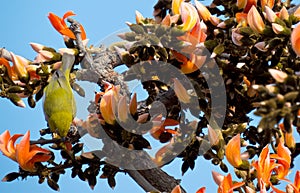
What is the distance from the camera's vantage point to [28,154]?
3.89 feet

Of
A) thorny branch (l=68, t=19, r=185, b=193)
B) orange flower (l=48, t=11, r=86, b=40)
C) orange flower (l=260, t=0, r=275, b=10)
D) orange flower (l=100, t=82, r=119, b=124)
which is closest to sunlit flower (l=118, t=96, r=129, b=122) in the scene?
orange flower (l=100, t=82, r=119, b=124)

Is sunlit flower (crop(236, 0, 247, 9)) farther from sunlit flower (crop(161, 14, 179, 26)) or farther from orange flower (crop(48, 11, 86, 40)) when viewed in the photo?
orange flower (crop(48, 11, 86, 40))

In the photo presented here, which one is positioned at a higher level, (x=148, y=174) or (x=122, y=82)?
(x=122, y=82)

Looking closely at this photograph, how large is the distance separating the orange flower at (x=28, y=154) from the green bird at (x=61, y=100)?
0.07m

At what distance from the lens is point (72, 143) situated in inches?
49.5

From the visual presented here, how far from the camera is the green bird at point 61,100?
1.20 m

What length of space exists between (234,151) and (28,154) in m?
0.45

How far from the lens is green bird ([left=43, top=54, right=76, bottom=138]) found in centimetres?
120

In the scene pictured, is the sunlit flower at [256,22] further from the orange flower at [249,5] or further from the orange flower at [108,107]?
the orange flower at [108,107]

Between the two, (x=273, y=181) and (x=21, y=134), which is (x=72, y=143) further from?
(x=273, y=181)

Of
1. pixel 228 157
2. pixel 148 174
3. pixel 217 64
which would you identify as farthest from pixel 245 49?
pixel 148 174

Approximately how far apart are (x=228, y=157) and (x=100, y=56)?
1.33 feet

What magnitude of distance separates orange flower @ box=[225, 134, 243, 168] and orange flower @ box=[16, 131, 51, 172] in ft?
1.35

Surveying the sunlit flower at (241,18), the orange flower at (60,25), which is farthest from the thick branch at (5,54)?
the sunlit flower at (241,18)
